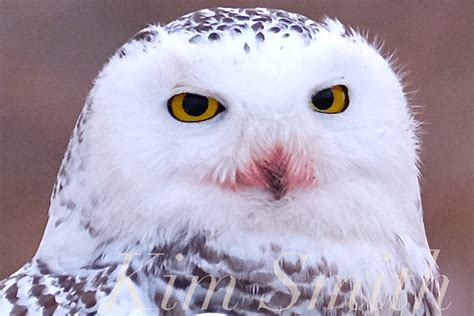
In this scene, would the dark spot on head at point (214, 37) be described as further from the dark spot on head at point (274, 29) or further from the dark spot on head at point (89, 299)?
the dark spot on head at point (89, 299)

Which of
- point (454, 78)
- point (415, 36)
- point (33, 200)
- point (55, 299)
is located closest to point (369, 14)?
point (415, 36)

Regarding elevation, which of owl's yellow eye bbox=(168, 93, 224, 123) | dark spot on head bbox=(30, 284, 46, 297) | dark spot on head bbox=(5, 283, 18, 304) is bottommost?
dark spot on head bbox=(5, 283, 18, 304)

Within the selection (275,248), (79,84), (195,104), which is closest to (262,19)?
(195,104)

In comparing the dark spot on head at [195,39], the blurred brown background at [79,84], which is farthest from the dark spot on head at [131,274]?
the blurred brown background at [79,84]

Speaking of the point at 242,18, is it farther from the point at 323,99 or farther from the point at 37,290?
the point at 37,290

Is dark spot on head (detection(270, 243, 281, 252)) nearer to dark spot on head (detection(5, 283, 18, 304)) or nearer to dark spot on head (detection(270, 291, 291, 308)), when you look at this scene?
dark spot on head (detection(270, 291, 291, 308))

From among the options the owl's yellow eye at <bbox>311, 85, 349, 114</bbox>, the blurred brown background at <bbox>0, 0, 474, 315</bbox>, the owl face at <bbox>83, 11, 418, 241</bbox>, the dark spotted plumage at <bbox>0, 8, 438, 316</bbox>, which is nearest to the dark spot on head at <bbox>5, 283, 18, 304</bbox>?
the dark spotted plumage at <bbox>0, 8, 438, 316</bbox>

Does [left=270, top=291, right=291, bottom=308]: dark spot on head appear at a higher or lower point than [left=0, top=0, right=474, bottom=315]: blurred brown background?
lower

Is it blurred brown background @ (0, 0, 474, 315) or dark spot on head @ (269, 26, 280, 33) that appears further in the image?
blurred brown background @ (0, 0, 474, 315)
